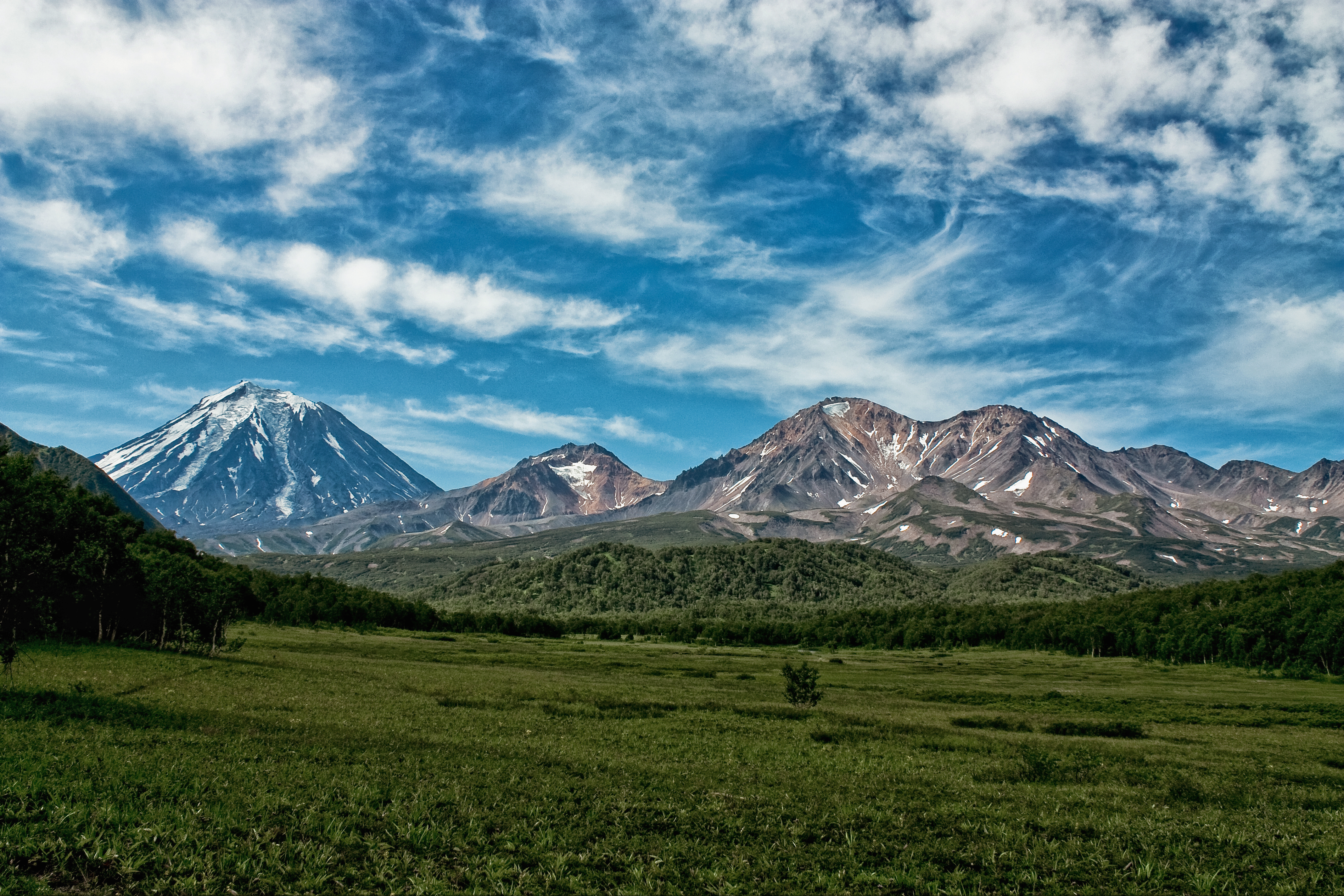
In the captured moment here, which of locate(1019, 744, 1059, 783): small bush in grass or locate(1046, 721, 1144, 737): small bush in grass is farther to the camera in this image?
locate(1046, 721, 1144, 737): small bush in grass

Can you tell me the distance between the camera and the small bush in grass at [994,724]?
58.4 metres

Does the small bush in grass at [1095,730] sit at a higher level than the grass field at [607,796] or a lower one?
lower

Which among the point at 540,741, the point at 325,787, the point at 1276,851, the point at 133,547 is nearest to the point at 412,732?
the point at 540,741

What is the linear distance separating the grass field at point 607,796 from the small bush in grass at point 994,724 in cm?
40

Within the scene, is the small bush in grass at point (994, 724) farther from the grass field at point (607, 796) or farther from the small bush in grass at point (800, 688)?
the small bush in grass at point (800, 688)

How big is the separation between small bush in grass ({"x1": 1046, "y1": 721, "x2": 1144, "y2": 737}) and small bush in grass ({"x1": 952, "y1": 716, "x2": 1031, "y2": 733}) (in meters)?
1.87

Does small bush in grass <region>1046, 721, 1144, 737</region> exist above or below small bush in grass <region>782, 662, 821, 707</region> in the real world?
below

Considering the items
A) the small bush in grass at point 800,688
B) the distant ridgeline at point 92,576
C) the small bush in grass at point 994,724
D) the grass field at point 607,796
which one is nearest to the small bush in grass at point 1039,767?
the grass field at point 607,796

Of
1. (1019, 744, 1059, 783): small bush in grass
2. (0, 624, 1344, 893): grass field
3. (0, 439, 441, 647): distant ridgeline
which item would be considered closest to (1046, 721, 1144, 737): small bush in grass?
(0, 624, 1344, 893): grass field

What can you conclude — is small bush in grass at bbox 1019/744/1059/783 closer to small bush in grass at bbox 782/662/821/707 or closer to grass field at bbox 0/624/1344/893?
grass field at bbox 0/624/1344/893

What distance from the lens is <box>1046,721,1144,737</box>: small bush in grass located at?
55.8 m

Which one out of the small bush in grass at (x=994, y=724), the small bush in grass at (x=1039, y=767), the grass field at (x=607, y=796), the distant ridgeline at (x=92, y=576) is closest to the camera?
the grass field at (x=607, y=796)

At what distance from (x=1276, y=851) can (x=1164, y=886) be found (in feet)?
23.0

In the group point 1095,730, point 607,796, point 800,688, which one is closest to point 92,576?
point 800,688
